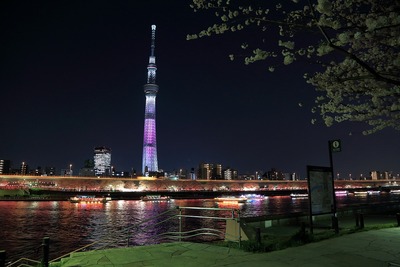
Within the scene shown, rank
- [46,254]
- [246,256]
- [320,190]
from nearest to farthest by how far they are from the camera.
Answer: [46,254], [246,256], [320,190]

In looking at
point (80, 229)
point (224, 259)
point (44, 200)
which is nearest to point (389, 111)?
point (224, 259)

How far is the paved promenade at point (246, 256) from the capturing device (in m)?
10.1

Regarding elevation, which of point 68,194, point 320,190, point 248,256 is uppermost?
point 320,190

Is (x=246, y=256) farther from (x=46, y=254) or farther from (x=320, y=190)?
(x=320, y=190)

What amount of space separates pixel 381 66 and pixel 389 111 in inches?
55.8

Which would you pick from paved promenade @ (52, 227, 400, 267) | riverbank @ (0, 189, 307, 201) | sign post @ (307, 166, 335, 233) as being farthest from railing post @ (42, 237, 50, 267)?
riverbank @ (0, 189, 307, 201)

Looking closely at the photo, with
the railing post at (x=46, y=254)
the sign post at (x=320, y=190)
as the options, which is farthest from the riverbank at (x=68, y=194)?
the railing post at (x=46, y=254)

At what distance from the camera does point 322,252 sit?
37.8 ft

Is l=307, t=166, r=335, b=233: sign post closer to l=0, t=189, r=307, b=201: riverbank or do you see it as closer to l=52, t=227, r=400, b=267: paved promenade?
l=52, t=227, r=400, b=267: paved promenade

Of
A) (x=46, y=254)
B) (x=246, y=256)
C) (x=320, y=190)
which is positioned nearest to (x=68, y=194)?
(x=320, y=190)

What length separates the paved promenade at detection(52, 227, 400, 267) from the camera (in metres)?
10.1

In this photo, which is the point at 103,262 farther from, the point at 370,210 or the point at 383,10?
the point at 370,210

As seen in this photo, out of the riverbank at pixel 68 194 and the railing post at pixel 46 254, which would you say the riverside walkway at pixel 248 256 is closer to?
the railing post at pixel 46 254

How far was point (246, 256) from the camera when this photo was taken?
1095cm
